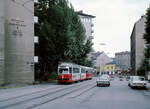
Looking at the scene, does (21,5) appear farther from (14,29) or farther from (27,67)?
(27,67)

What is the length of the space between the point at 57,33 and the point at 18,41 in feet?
24.9

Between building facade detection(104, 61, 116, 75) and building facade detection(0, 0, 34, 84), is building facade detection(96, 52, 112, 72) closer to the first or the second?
building facade detection(104, 61, 116, 75)

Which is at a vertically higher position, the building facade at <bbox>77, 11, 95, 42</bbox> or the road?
the building facade at <bbox>77, 11, 95, 42</bbox>

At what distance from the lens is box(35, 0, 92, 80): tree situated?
35188mm

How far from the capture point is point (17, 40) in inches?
1205

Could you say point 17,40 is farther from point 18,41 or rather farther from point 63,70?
point 63,70

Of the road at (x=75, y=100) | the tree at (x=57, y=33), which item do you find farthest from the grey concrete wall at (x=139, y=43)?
the road at (x=75, y=100)

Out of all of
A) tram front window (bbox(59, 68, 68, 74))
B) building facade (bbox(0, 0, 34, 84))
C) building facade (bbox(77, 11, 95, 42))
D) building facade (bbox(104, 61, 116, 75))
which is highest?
building facade (bbox(77, 11, 95, 42))

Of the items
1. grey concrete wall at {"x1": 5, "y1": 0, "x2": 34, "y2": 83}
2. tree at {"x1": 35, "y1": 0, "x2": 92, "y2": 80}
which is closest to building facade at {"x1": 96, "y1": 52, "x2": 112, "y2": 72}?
tree at {"x1": 35, "y1": 0, "x2": 92, "y2": 80}

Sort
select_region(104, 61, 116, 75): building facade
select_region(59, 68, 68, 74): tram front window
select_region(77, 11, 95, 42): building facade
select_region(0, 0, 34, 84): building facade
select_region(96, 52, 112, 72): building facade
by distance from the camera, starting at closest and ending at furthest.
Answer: select_region(0, 0, 34, 84): building facade → select_region(59, 68, 68, 74): tram front window → select_region(77, 11, 95, 42): building facade → select_region(96, 52, 112, 72): building facade → select_region(104, 61, 116, 75): building facade

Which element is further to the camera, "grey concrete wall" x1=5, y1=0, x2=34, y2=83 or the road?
"grey concrete wall" x1=5, y1=0, x2=34, y2=83

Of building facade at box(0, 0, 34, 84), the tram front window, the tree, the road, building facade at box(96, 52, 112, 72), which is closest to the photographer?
the road

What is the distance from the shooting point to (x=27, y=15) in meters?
32.3

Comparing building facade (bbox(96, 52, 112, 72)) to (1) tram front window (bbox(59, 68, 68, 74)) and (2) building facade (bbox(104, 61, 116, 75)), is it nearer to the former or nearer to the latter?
(2) building facade (bbox(104, 61, 116, 75))
